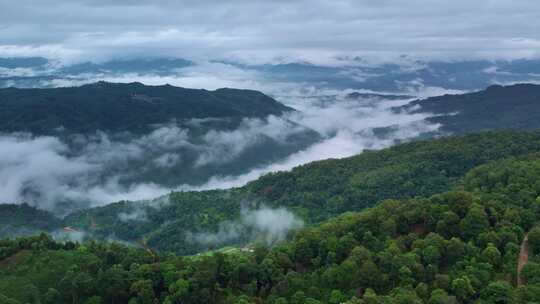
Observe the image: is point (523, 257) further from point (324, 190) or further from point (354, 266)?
point (324, 190)

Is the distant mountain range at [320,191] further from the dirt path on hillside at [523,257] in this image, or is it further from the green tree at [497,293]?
the green tree at [497,293]

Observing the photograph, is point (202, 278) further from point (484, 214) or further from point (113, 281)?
point (484, 214)

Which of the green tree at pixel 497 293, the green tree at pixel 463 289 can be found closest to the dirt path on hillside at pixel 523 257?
the green tree at pixel 497 293

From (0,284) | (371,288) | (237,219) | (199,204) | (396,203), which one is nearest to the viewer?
(371,288)

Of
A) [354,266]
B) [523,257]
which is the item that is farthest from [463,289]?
[354,266]

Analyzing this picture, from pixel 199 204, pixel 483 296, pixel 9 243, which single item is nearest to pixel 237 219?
pixel 199 204
